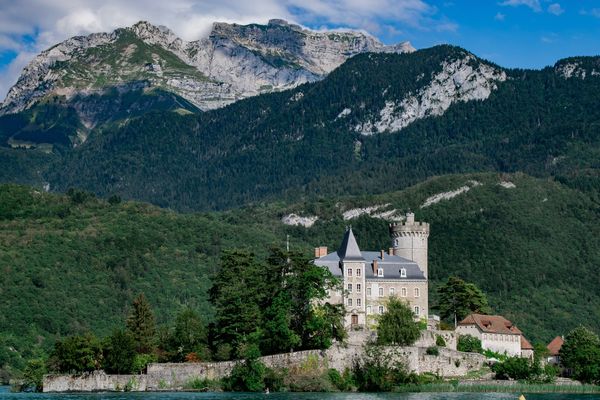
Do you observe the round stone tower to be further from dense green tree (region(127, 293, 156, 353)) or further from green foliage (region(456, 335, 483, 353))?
dense green tree (region(127, 293, 156, 353))

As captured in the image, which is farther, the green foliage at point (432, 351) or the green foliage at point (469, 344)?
the green foliage at point (469, 344)

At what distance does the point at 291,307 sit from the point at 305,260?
14.7 feet

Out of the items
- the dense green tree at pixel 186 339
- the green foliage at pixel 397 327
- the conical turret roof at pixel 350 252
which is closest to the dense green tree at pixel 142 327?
the dense green tree at pixel 186 339

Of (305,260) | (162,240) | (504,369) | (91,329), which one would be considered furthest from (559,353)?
(162,240)

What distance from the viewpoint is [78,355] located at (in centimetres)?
10775

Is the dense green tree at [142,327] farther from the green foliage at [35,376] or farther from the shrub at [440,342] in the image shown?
the shrub at [440,342]

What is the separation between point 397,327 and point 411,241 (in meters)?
17.1

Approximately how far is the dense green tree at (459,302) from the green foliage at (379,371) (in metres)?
21.1

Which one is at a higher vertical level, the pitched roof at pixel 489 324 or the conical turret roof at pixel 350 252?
the conical turret roof at pixel 350 252

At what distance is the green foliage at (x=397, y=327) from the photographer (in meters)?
106

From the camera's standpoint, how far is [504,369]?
10700cm

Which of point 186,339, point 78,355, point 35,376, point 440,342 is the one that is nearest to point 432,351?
point 440,342

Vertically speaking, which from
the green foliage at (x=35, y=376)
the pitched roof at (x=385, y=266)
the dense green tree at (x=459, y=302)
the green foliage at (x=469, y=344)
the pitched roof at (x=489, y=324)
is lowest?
the green foliage at (x=35, y=376)

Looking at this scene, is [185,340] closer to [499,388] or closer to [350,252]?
[350,252]
